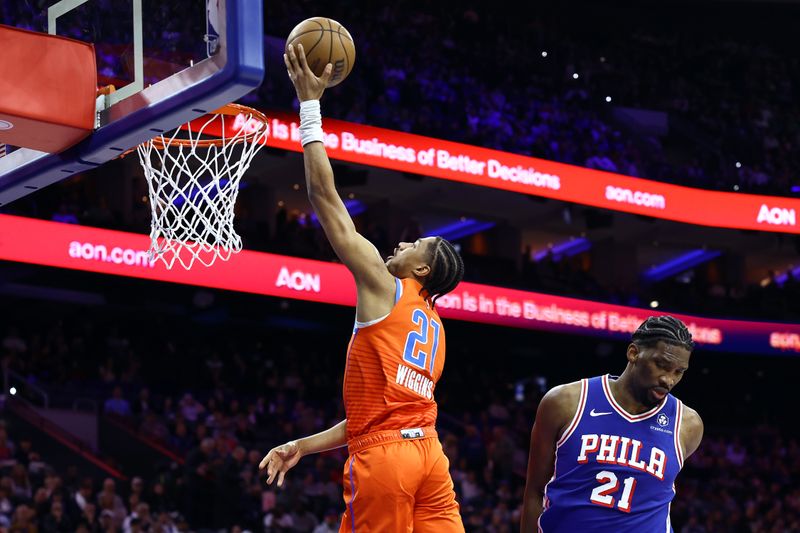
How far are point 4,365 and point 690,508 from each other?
1003 centimetres

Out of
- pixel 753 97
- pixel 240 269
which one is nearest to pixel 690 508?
pixel 240 269

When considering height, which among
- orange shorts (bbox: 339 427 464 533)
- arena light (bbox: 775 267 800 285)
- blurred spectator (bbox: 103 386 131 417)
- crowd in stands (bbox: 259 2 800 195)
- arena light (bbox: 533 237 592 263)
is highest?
crowd in stands (bbox: 259 2 800 195)

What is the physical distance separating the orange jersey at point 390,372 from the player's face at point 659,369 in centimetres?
81

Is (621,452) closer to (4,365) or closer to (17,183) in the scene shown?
(17,183)

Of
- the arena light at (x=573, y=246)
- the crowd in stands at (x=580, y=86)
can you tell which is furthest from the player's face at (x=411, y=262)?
the arena light at (x=573, y=246)

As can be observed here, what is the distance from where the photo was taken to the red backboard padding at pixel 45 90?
4.79 metres

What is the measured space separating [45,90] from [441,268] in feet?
6.10

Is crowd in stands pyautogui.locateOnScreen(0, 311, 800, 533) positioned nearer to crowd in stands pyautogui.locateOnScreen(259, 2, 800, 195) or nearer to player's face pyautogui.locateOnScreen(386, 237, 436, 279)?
crowd in stands pyautogui.locateOnScreen(259, 2, 800, 195)

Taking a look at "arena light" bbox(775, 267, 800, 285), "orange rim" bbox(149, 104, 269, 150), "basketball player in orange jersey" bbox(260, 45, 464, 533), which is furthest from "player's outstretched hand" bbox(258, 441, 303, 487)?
"arena light" bbox(775, 267, 800, 285)

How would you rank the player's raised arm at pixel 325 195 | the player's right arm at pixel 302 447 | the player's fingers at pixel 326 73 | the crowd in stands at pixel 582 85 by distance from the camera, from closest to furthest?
the player's raised arm at pixel 325 195 → the player's fingers at pixel 326 73 → the player's right arm at pixel 302 447 → the crowd in stands at pixel 582 85

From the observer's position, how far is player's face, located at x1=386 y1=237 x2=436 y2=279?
4.43 m

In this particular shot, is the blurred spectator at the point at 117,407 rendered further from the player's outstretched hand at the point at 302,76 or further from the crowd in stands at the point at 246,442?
the player's outstretched hand at the point at 302,76

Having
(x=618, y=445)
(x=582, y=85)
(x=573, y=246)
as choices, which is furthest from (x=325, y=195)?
(x=573, y=246)

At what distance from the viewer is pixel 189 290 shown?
17641 mm
